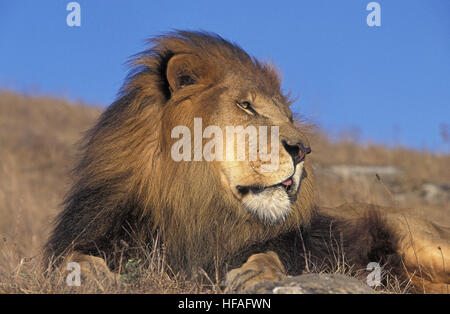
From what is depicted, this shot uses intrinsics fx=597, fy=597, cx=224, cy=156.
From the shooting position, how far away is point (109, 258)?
11.8ft

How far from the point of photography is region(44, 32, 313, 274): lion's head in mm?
3457

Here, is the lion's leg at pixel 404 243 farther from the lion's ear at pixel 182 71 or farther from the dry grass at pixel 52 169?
the lion's ear at pixel 182 71

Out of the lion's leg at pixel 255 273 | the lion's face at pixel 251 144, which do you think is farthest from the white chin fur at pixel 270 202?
the lion's leg at pixel 255 273

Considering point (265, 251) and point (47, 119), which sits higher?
point (47, 119)

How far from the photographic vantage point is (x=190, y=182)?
3.53 m

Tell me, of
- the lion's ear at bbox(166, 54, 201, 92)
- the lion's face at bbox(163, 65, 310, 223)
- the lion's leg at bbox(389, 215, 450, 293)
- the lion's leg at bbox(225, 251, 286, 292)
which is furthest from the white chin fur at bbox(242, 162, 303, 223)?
the lion's leg at bbox(389, 215, 450, 293)

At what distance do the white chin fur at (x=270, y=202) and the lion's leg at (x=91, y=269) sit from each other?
86 cm

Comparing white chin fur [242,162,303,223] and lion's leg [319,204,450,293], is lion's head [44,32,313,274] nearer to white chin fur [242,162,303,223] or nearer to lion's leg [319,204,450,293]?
white chin fur [242,162,303,223]

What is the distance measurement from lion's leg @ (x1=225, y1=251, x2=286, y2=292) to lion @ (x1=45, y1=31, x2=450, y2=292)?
13 mm

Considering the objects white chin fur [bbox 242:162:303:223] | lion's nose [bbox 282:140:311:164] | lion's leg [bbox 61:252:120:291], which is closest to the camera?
lion's leg [bbox 61:252:120:291]

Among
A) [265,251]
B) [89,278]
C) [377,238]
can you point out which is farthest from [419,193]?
[89,278]

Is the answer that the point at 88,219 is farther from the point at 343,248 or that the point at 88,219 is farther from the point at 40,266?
the point at 343,248
